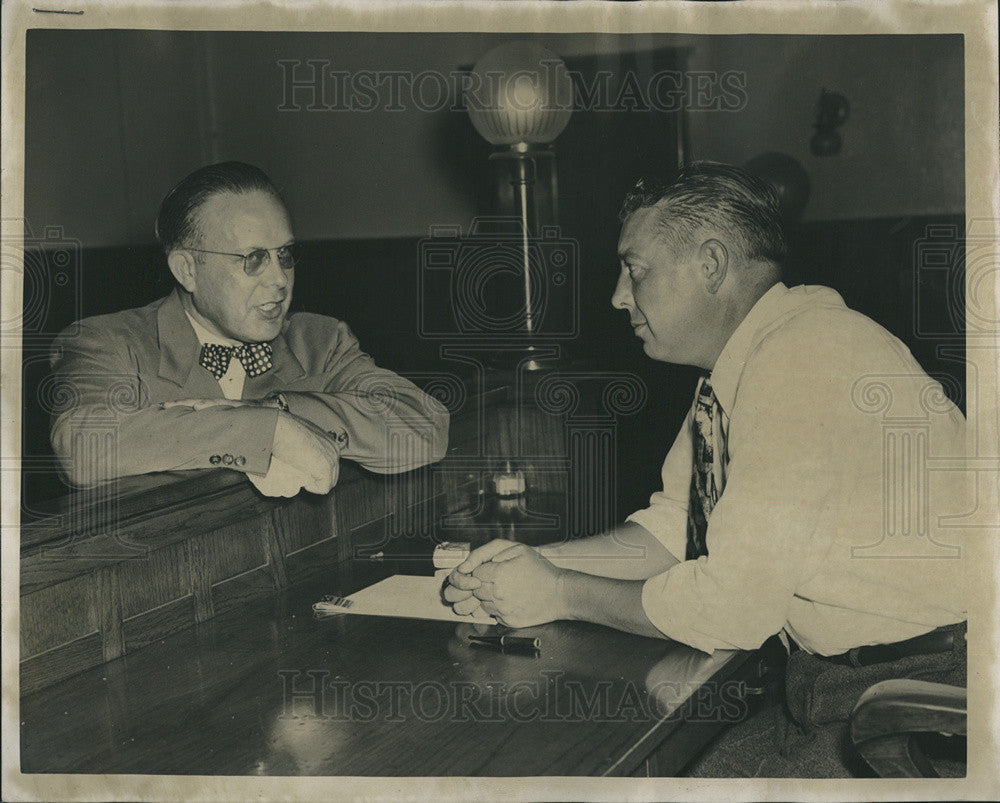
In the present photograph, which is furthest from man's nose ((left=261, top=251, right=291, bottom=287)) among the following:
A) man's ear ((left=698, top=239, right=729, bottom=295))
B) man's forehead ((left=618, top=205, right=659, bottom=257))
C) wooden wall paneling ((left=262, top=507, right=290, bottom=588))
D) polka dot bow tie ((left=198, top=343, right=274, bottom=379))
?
man's ear ((left=698, top=239, right=729, bottom=295))

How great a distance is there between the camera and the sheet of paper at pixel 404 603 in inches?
58.1

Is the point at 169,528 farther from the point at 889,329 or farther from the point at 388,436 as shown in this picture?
the point at 889,329

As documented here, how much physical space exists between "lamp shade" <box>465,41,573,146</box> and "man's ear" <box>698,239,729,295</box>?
1.50 ft

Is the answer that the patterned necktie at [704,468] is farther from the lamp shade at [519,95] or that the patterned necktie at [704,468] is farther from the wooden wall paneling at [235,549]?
the wooden wall paneling at [235,549]

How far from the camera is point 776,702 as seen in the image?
157cm

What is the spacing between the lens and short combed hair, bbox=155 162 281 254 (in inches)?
65.4

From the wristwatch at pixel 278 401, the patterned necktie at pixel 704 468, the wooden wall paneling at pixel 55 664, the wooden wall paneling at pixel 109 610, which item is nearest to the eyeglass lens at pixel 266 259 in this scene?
the wristwatch at pixel 278 401

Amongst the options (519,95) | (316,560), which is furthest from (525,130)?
(316,560)

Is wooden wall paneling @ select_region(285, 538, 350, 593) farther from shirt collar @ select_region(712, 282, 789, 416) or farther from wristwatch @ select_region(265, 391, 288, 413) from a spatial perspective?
shirt collar @ select_region(712, 282, 789, 416)

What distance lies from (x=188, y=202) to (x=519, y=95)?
0.70m

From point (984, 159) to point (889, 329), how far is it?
1.15 ft

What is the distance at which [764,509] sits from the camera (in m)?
1.43

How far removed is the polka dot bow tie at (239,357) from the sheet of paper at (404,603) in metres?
0.45

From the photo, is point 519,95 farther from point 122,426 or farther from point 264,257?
point 122,426
